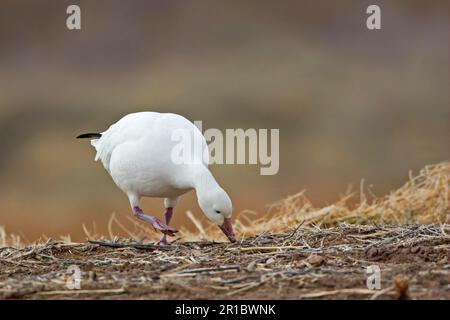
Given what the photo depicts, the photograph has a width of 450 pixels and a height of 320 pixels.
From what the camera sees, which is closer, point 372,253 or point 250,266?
point 250,266

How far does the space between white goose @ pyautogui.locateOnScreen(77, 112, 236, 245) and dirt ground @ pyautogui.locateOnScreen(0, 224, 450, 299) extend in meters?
0.34

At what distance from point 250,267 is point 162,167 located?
1.87 metres

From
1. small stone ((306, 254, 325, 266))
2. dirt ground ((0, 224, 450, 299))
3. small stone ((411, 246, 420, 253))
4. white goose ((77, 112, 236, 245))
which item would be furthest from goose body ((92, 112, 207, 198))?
small stone ((411, 246, 420, 253))

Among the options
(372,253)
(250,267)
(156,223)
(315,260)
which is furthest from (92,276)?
(156,223)

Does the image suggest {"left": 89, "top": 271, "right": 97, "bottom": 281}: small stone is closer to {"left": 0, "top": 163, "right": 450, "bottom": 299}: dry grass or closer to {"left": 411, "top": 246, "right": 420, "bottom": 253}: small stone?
{"left": 0, "top": 163, "right": 450, "bottom": 299}: dry grass

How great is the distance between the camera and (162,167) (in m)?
7.75

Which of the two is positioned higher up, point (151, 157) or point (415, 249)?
point (151, 157)

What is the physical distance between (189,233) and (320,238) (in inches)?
117

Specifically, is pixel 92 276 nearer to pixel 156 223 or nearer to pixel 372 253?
pixel 372 253

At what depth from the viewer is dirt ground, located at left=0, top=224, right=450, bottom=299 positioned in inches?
214

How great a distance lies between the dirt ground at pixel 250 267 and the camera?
545 centimetres

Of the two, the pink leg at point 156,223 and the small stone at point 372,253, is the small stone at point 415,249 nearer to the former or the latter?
the small stone at point 372,253
